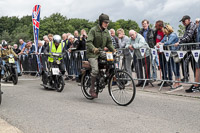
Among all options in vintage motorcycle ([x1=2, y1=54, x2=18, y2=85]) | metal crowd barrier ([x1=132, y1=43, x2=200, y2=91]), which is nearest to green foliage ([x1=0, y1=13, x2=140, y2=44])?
vintage motorcycle ([x1=2, y1=54, x2=18, y2=85])

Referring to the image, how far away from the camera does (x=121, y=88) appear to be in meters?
6.35

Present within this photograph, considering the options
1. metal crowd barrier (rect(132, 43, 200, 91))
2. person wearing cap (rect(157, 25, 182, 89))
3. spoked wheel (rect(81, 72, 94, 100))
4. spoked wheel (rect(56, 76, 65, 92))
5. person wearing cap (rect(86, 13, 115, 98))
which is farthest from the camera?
spoked wheel (rect(56, 76, 65, 92))

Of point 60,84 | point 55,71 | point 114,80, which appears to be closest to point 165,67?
point 114,80

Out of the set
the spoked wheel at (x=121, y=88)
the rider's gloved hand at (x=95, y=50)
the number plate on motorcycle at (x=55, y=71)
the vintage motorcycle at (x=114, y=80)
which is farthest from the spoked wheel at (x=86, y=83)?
the number plate on motorcycle at (x=55, y=71)

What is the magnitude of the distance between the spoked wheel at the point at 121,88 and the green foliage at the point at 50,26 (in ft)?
249

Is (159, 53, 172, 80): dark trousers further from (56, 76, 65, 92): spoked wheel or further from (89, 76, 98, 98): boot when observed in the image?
(56, 76, 65, 92): spoked wheel

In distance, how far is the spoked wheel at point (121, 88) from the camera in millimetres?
6191

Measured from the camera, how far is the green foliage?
82625mm

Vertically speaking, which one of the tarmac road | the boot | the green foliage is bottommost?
the tarmac road

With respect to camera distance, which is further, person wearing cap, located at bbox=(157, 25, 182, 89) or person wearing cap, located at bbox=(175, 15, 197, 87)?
Result: person wearing cap, located at bbox=(157, 25, 182, 89)

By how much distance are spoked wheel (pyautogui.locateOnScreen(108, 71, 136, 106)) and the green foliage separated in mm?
75769

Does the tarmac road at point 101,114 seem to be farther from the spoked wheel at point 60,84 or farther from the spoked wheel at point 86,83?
the spoked wheel at point 60,84

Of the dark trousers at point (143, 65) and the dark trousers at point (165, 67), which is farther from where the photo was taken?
the dark trousers at point (143, 65)

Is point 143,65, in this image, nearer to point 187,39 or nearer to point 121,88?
point 187,39
